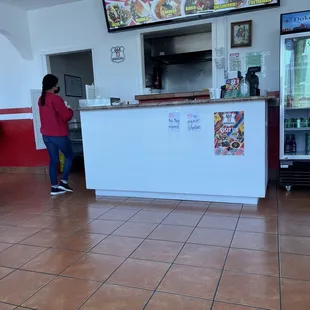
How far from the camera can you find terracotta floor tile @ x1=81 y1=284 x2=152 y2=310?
150 centimetres

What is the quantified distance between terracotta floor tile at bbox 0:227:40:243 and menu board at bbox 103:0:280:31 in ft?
10.1

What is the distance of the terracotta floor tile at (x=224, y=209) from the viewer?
2801 mm

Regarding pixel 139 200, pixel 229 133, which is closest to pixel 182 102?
pixel 229 133

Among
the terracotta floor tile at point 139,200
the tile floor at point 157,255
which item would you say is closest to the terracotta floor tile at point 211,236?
the tile floor at point 157,255

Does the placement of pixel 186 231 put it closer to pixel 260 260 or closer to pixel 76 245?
pixel 260 260

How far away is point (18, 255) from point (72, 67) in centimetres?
495

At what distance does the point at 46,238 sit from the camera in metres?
2.41

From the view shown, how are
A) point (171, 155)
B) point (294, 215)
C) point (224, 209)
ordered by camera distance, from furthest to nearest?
point (171, 155) < point (224, 209) < point (294, 215)

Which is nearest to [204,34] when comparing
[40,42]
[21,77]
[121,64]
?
[121,64]

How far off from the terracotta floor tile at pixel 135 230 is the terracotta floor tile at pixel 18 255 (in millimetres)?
604

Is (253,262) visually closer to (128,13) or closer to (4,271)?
(4,271)

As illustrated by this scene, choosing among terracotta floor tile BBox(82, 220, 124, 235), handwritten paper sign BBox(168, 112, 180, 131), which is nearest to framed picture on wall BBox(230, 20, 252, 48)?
handwritten paper sign BBox(168, 112, 180, 131)

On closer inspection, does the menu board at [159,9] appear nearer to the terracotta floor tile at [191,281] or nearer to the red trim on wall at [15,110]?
the red trim on wall at [15,110]

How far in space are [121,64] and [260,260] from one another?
3.55m
